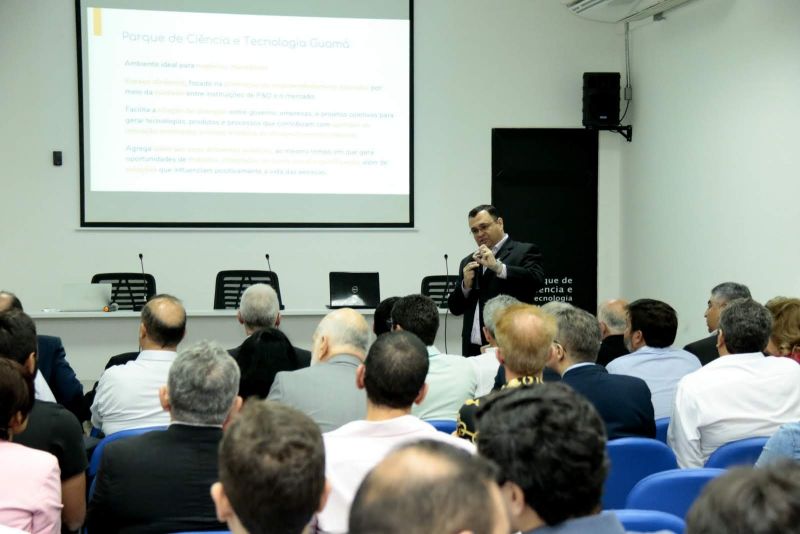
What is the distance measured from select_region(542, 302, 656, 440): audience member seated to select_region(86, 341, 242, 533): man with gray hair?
131 cm

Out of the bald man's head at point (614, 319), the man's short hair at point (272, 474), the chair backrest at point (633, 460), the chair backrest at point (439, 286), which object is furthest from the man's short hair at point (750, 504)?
the chair backrest at point (439, 286)

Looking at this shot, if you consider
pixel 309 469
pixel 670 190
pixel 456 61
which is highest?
pixel 456 61

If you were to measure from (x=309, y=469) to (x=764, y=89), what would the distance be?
587 centimetres

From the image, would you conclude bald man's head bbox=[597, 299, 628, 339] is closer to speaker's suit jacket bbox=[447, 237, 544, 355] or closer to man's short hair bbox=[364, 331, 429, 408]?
speaker's suit jacket bbox=[447, 237, 544, 355]

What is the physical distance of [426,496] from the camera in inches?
38.8

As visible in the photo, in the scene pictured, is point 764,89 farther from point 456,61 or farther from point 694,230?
point 456,61

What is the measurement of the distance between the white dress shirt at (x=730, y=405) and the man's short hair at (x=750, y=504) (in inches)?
89.8

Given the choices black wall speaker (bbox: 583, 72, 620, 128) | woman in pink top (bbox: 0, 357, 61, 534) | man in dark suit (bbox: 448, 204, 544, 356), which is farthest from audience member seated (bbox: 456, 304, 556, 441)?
black wall speaker (bbox: 583, 72, 620, 128)

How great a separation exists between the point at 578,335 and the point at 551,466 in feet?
5.95

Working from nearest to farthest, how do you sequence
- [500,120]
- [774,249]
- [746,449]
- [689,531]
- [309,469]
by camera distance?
[689,531] < [309,469] < [746,449] < [774,249] < [500,120]

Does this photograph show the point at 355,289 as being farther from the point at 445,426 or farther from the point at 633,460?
the point at 633,460

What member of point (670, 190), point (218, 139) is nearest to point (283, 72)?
point (218, 139)

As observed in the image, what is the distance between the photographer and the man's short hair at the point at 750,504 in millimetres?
894

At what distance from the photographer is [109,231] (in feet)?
25.9
